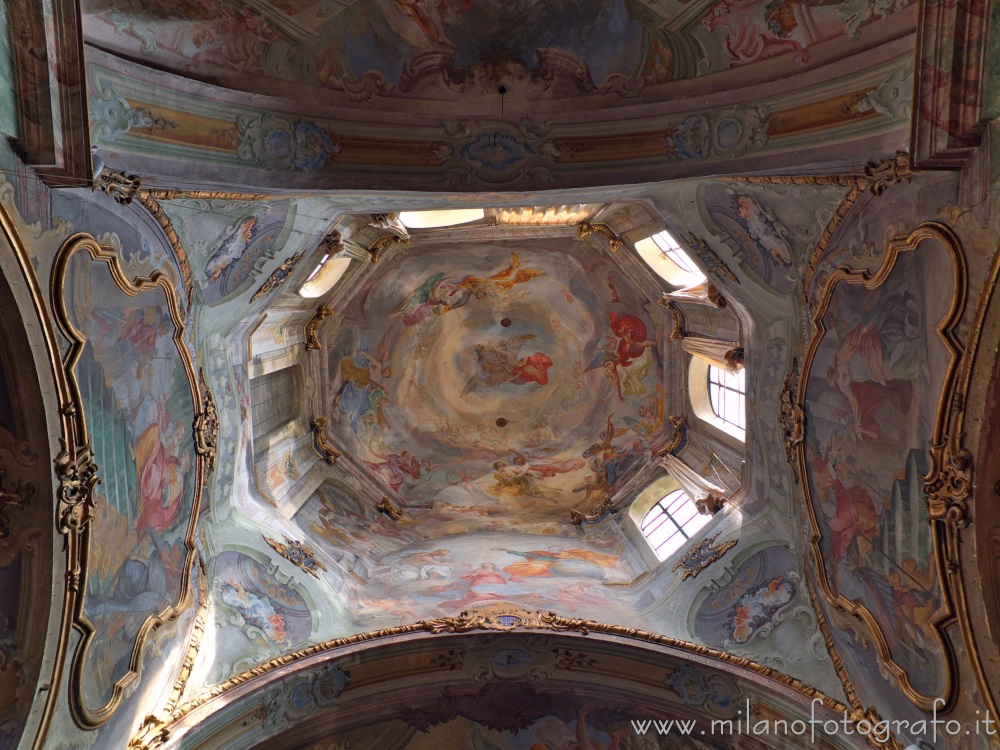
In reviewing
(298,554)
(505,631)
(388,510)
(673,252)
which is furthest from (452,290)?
(505,631)

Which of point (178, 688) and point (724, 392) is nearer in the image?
point (178, 688)

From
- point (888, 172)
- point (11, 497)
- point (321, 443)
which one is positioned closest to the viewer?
point (888, 172)

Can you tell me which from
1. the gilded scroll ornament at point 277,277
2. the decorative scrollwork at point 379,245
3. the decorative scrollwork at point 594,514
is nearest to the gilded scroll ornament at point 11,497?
the gilded scroll ornament at point 277,277

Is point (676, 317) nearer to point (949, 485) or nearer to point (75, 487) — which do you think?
point (949, 485)

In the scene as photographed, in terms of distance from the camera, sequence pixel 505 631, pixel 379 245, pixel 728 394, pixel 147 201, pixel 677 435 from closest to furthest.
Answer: pixel 147 201, pixel 505 631, pixel 728 394, pixel 379 245, pixel 677 435

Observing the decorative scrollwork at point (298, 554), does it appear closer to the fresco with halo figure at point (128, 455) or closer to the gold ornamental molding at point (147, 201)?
the fresco with halo figure at point (128, 455)

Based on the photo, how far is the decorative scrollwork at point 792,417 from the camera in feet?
28.7

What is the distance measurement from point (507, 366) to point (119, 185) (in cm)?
1286

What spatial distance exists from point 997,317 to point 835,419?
2709mm

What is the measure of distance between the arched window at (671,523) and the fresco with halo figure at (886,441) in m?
3.94

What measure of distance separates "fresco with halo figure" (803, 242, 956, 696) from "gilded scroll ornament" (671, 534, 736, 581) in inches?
92.5

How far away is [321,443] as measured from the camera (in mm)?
15195

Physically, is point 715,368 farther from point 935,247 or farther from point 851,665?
point 935,247

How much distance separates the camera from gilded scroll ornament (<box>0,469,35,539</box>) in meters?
6.25
